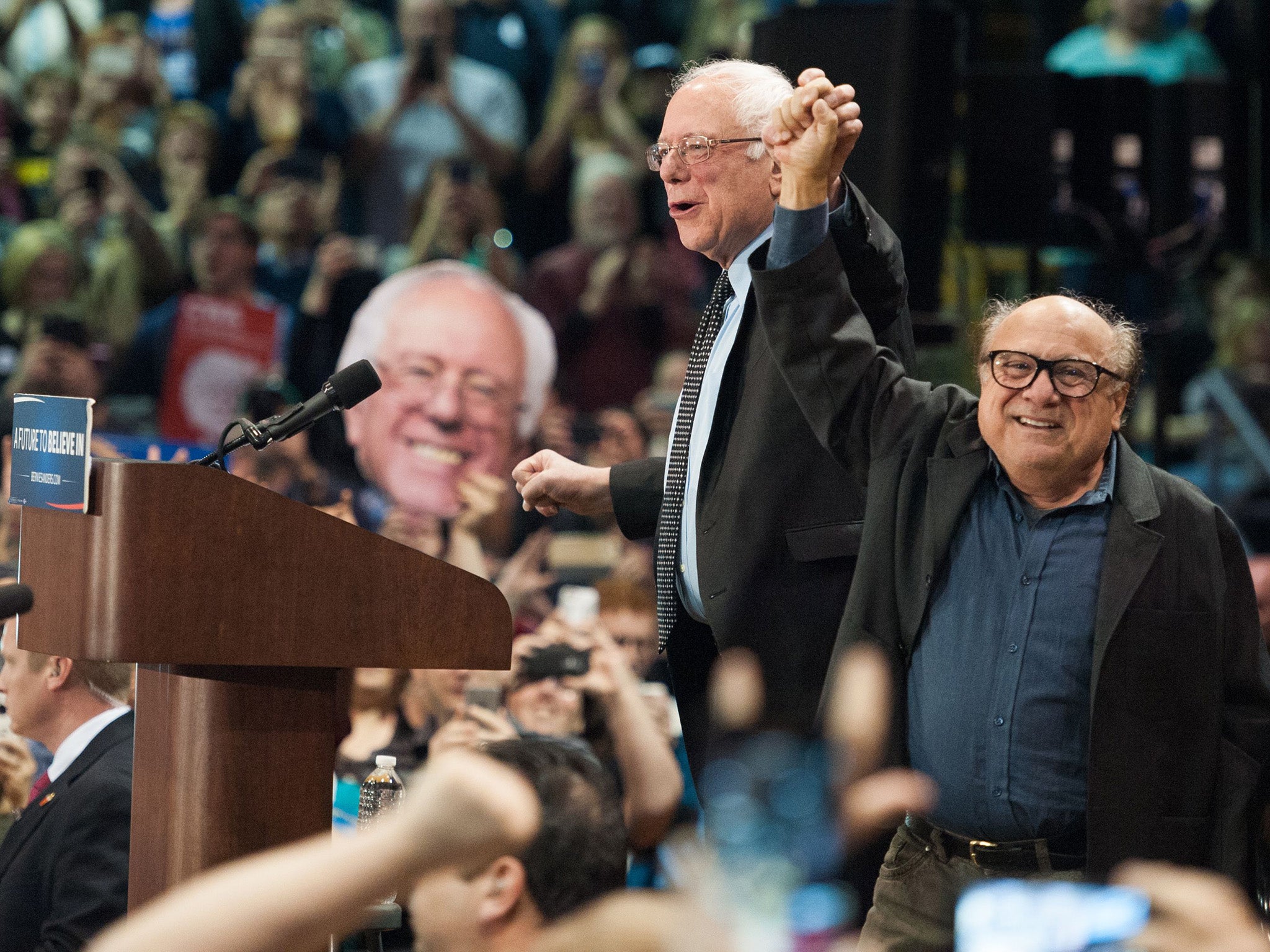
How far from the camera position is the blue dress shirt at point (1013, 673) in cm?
197

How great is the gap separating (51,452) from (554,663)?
206 cm

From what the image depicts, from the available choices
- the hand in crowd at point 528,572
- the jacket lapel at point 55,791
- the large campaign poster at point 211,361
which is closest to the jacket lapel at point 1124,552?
the jacket lapel at point 55,791

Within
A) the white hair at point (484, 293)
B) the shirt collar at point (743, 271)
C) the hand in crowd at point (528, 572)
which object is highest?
the white hair at point (484, 293)

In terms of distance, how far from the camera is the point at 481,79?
576 centimetres

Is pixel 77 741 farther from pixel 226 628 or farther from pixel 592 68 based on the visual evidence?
pixel 592 68

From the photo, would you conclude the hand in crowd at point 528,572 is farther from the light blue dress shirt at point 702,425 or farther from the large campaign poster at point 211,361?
the light blue dress shirt at point 702,425

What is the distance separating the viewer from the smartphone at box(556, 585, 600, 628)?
12.9ft

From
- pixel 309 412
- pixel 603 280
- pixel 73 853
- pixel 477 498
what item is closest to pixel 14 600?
pixel 309 412

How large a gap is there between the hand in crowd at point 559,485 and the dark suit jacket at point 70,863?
2.26 ft

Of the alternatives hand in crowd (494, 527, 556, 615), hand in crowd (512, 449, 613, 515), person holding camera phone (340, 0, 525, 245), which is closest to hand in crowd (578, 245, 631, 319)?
person holding camera phone (340, 0, 525, 245)

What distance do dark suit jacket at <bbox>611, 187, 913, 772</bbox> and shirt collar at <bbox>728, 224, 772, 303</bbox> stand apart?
0.9 inches

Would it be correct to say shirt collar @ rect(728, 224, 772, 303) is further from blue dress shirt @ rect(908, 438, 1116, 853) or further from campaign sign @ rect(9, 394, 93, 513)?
campaign sign @ rect(9, 394, 93, 513)

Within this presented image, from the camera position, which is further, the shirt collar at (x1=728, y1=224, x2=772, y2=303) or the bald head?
the shirt collar at (x1=728, y1=224, x2=772, y2=303)

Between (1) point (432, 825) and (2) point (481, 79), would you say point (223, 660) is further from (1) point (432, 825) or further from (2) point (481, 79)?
(2) point (481, 79)
